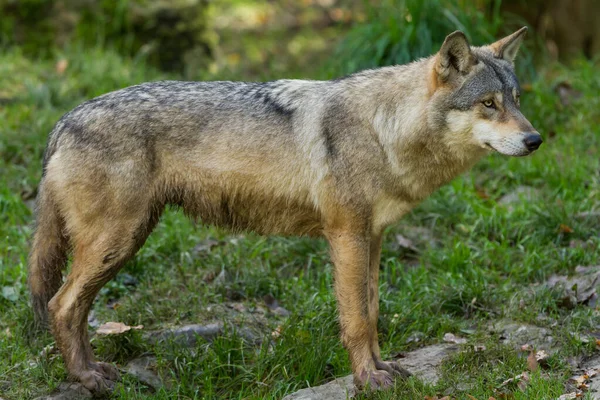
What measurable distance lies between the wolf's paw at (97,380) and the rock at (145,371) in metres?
0.20

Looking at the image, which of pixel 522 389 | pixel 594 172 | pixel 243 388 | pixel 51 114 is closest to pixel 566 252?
pixel 594 172

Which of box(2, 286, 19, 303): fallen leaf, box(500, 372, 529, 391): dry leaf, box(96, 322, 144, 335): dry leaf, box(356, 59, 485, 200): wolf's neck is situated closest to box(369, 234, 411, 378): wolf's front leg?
box(356, 59, 485, 200): wolf's neck

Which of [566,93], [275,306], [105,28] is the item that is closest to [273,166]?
[275,306]

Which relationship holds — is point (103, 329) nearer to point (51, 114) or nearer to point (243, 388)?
point (243, 388)

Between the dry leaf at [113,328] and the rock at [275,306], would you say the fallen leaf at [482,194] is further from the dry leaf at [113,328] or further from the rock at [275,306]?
the dry leaf at [113,328]

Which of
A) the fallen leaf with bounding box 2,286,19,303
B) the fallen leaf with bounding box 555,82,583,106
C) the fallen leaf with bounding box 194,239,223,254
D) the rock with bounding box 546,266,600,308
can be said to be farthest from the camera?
the fallen leaf with bounding box 555,82,583,106

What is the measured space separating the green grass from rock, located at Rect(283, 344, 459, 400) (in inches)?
4.9

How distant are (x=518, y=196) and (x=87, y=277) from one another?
4085mm

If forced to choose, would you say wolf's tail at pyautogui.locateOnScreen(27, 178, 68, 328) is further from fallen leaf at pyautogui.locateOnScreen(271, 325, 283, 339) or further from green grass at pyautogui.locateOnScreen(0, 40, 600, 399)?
fallen leaf at pyautogui.locateOnScreen(271, 325, 283, 339)

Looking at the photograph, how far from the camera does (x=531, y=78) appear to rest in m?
8.98

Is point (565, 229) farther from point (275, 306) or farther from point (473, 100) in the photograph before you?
point (275, 306)

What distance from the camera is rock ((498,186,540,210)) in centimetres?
723

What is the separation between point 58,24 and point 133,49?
1.00 metres

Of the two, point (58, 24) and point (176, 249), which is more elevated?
point (58, 24)
